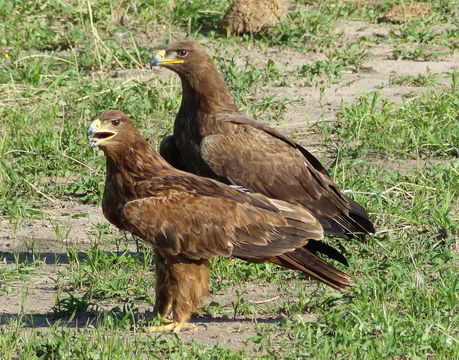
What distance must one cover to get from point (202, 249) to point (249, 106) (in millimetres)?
3667

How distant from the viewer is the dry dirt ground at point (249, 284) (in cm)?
630

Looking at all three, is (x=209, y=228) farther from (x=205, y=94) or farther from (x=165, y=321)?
(x=205, y=94)

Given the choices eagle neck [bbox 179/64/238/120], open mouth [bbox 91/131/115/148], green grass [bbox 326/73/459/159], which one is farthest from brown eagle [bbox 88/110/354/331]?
green grass [bbox 326/73/459/159]

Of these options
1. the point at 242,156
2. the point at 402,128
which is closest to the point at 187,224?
the point at 242,156

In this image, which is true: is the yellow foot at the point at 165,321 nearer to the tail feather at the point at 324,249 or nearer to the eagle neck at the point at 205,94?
the tail feather at the point at 324,249

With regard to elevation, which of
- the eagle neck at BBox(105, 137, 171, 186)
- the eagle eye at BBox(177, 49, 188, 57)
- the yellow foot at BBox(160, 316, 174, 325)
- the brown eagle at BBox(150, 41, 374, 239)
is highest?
the eagle eye at BBox(177, 49, 188, 57)

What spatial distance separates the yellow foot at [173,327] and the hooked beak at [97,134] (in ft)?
3.44

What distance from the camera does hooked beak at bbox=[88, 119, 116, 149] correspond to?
20.3ft

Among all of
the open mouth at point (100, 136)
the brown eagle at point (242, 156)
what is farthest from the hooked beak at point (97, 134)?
the brown eagle at point (242, 156)

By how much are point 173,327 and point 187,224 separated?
1.86 feet

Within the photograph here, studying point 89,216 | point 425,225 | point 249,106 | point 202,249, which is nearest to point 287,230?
point 202,249

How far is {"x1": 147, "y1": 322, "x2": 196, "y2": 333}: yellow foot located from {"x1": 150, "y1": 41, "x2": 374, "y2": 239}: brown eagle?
141 centimetres

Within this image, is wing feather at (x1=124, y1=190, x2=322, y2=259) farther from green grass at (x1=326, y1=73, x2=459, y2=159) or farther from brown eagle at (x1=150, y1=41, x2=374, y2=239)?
green grass at (x1=326, y1=73, x2=459, y2=159)

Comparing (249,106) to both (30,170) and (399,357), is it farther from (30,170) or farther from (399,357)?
(399,357)
